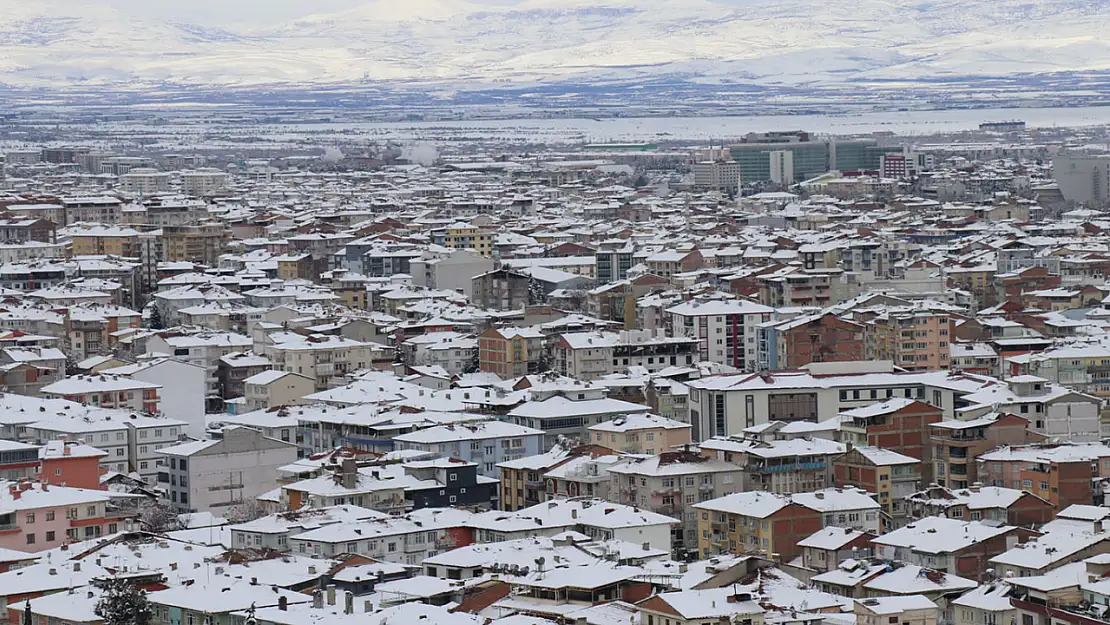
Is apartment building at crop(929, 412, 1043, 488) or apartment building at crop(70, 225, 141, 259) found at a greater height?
apartment building at crop(929, 412, 1043, 488)

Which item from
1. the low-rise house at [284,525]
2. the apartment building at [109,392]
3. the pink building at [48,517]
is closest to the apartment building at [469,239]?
the apartment building at [109,392]

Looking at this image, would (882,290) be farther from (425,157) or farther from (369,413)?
(425,157)

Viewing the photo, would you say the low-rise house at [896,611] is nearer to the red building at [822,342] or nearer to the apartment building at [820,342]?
the apartment building at [820,342]

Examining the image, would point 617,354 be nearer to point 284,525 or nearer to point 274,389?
point 274,389

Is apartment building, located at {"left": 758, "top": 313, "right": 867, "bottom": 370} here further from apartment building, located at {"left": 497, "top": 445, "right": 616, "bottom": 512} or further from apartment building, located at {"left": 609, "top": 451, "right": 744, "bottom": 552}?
apartment building, located at {"left": 609, "top": 451, "right": 744, "bottom": 552}

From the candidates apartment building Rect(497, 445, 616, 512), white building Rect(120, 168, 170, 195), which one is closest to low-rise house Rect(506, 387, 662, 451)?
apartment building Rect(497, 445, 616, 512)
